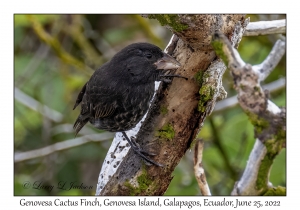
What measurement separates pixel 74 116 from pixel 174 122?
2.69m

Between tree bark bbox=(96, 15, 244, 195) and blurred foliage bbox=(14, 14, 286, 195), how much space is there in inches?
48.9

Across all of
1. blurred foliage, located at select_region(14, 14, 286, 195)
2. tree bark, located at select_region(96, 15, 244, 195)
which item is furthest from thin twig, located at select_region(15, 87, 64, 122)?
tree bark, located at select_region(96, 15, 244, 195)

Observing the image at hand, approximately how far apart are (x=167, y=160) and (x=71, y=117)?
8.74 feet

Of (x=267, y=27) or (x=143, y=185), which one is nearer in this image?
(x=143, y=185)

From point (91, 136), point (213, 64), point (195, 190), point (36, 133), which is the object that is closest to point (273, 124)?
point (213, 64)

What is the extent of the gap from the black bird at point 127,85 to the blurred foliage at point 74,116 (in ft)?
3.35

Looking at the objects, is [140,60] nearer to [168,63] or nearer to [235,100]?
[168,63]

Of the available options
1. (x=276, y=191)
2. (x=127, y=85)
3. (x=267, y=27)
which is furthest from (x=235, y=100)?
(x=276, y=191)

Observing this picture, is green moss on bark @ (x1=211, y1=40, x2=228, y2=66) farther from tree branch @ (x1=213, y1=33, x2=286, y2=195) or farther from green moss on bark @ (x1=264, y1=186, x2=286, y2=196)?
green moss on bark @ (x1=264, y1=186, x2=286, y2=196)

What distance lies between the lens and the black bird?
2881 mm

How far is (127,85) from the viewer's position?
9.80ft

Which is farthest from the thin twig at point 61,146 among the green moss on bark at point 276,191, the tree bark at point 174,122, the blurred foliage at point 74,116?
the green moss on bark at point 276,191

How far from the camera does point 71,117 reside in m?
5.17
